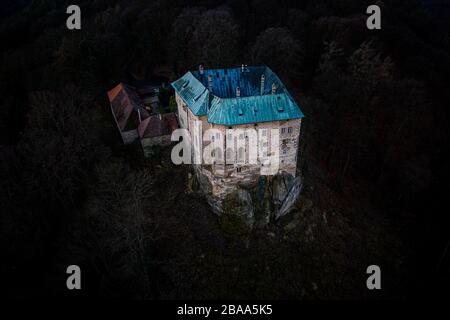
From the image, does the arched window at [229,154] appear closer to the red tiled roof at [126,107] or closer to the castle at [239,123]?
the castle at [239,123]

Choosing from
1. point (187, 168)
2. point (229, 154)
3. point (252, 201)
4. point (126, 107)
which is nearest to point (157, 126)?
point (187, 168)

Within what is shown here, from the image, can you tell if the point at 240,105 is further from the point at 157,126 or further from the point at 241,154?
the point at 157,126

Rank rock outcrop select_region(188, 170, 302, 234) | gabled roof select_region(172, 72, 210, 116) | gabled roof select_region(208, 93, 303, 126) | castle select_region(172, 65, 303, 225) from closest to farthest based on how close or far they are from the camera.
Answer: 1. gabled roof select_region(208, 93, 303, 126)
2. castle select_region(172, 65, 303, 225)
3. gabled roof select_region(172, 72, 210, 116)
4. rock outcrop select_region(188, 170, 302, 234)

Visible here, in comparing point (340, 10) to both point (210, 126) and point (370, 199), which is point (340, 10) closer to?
point (370, 199)

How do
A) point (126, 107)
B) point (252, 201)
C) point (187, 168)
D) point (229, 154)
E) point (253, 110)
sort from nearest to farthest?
1. point (253, 110)
2. point (229, 154)
3. point (252, 201)
4. point (187, 168)
5. point (126, 107)

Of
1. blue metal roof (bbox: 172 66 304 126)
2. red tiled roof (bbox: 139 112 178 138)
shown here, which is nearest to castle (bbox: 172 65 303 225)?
blue metal roof (bbox: 172 66 304 126)

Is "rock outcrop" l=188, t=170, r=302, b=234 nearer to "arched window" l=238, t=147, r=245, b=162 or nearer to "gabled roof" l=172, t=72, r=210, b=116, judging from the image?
"arched window" l=238, t=147, r=245, b=162
